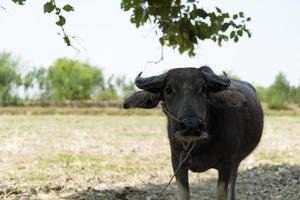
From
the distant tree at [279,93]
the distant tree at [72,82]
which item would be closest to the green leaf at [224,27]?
the distant tree at [279,93]

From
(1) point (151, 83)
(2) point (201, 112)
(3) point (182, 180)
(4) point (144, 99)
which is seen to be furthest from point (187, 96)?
(3) point (182, 180)

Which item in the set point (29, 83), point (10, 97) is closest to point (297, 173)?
point (10, 97)

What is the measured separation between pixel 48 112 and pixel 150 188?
94.7 feet

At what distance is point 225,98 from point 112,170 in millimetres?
4594

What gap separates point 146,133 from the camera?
17344mm

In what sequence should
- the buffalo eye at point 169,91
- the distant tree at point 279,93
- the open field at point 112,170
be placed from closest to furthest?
the buffalo eye at point 169,91 < the open field at point 112,170 < the distant tree at point 279,93

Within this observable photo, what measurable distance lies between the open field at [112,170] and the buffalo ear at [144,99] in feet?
5.84

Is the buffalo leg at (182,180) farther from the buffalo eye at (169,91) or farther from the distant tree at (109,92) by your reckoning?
the distant tree at (109,92)

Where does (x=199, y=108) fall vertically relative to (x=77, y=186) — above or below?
above

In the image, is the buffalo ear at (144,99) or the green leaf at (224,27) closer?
the buffalo ear at (144,99)

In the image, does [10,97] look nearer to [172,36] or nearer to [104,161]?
[104,161]

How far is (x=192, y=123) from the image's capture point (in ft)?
12.9

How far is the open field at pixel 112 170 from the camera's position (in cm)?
666

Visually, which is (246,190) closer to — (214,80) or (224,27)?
(224,27)
